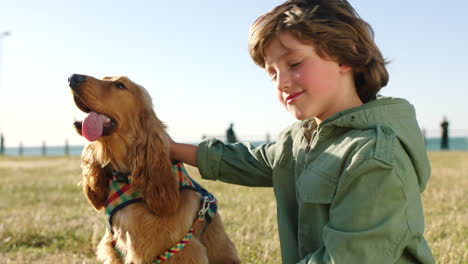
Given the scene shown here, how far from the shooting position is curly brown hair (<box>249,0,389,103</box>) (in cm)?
238

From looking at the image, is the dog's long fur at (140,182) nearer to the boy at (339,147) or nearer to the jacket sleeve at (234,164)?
the jacket sleeve at (234,164)

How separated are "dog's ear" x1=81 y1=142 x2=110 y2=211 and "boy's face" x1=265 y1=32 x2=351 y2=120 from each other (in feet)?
3.79

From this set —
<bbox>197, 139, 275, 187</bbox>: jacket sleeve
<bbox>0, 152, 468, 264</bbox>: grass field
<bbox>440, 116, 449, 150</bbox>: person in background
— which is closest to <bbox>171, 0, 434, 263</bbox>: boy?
<bbox>197, 139, 275, 187</bbox>: jacket sleeve

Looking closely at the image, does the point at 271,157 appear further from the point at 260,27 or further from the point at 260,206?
the point at 260,206

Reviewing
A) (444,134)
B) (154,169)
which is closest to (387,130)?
(154,169)

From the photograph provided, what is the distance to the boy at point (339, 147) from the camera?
6.62 ft

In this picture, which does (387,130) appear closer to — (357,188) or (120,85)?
(357,188)

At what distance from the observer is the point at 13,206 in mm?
6520

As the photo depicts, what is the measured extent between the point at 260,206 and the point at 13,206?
10.9 ft

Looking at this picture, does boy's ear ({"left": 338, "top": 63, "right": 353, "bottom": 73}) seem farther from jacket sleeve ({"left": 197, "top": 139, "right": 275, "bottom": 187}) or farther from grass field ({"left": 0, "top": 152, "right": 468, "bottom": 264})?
grass field ({"left": 0, "top": 152, "right": 468, "bottom": 264})

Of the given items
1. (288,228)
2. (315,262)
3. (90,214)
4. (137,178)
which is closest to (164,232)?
(137,178)

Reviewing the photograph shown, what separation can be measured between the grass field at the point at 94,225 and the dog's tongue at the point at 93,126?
146cm

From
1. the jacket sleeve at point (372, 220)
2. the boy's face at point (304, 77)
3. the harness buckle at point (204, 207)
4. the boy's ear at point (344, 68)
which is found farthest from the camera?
the harness buckle at point (204, 207)

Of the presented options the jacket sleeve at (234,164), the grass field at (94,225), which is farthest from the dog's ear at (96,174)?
the grass field at (94,225)
